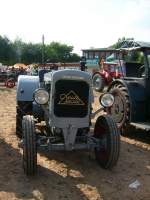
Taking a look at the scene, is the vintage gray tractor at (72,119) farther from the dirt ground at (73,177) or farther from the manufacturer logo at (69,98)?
the dirt ground at (73,177)

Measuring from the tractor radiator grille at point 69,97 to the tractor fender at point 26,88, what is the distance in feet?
5.55

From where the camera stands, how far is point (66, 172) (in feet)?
21.9

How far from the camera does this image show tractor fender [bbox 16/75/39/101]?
8445 mm

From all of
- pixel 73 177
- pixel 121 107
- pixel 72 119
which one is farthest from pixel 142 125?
pixel 73 177

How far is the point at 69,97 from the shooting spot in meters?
6.83

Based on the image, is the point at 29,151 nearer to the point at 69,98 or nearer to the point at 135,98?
the point at 69,98

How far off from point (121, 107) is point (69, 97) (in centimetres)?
276

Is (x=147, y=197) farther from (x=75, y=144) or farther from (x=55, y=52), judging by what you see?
(x=55, y=52)

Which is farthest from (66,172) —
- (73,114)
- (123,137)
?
(123,137)

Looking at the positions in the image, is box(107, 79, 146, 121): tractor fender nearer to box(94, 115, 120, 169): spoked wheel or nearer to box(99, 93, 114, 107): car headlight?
box(94, 115, 120, 169): spoked wheel

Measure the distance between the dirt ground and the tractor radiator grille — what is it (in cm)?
92

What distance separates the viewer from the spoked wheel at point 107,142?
6.71 meters

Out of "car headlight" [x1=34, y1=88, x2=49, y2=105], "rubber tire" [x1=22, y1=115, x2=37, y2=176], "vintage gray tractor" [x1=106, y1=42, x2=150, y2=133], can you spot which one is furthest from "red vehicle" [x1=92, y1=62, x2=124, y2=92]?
"rubber tire" [x1=22, y1=115, x2=37, y2=176]

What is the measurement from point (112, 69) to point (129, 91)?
13.1m
